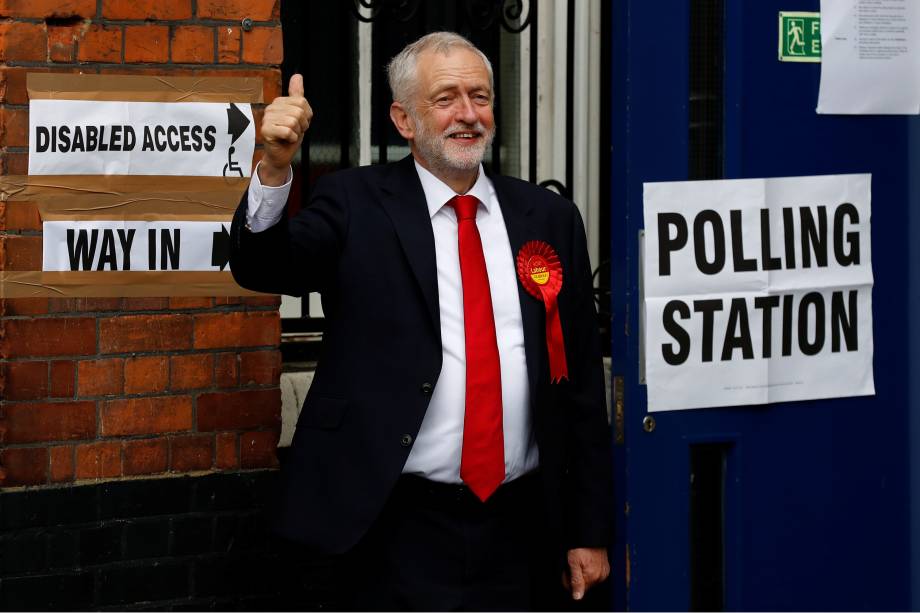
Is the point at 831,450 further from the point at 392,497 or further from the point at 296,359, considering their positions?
the point at 296,359

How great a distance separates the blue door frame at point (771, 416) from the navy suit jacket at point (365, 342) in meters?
0.33

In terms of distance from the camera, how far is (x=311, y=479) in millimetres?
2828

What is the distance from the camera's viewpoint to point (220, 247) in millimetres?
3426

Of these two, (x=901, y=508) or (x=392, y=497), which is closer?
(x=392, y=497)

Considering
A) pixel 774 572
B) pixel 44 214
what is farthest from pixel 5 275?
pixel 774 572

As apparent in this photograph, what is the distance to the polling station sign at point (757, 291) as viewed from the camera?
3223 millimetres

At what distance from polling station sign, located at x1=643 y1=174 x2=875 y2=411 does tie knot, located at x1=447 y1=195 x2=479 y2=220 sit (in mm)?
539

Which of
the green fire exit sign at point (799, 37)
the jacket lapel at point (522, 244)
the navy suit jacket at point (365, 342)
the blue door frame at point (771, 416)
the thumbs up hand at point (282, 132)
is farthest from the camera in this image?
the green fire exit sign at point (799, 37)

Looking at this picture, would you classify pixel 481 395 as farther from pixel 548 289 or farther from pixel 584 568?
pixel 584 568

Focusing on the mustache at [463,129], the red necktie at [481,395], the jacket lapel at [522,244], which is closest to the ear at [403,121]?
the mustache at [463,129]

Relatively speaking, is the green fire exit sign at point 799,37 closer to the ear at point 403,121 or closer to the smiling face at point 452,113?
the smiling face at point 452,113

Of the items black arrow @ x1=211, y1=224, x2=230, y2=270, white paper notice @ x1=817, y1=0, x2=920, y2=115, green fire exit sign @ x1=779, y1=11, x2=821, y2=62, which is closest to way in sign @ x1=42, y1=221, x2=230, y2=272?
black arrow @ x1=211, y1=224, x2=230, y2=270

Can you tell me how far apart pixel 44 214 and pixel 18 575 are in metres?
1.06

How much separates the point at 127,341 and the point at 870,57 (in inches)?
94.0
